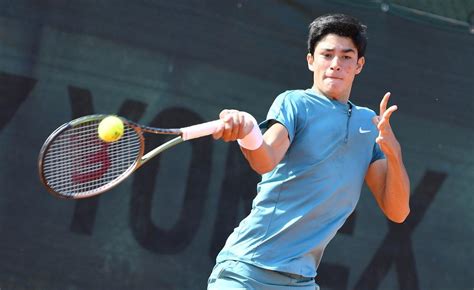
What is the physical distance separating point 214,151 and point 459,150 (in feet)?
4.62

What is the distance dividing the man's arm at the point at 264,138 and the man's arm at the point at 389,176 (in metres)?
0.32

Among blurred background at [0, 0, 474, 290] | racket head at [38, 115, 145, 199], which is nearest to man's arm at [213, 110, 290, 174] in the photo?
racket head at [38, 115, 145, 199]

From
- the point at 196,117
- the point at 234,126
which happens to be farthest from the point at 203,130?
the point at 196,117

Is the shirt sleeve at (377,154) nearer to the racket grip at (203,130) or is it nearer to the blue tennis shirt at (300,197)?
the blue tennis shirt at (300,197)

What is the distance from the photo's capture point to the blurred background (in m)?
4.75

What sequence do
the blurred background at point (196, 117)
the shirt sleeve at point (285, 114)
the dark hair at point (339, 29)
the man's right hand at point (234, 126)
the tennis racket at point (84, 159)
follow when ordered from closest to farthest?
the man's right hand at point (234, 126)
the shirt sleeve at point (285, 114)
the tennis racket at point (84, 159)
the dark hair at point (339, 29)
the blurred background at point (196, 117)

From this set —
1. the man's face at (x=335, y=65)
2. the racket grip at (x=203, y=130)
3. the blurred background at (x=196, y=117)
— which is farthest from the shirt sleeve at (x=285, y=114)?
the blurred background at (x=196, y=117)

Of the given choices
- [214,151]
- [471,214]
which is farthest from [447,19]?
[214,151]

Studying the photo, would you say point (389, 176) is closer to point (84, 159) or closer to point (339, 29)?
point (339, 29)

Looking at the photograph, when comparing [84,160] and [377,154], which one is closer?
[84,160]

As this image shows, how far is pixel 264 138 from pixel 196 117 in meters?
1.91

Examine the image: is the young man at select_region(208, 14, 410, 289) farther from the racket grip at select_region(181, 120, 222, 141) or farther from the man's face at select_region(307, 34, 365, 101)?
the racket grip at select_region(181, 120, 222, 141)

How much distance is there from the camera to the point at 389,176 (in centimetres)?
337

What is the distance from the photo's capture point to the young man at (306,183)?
3.20 metres
